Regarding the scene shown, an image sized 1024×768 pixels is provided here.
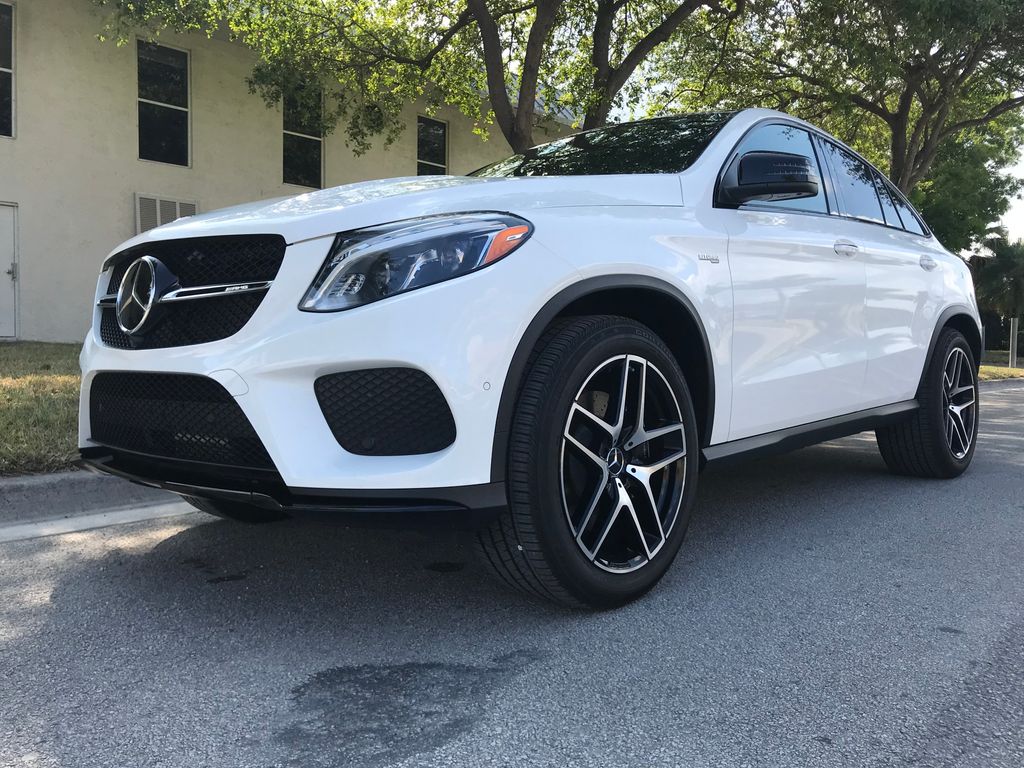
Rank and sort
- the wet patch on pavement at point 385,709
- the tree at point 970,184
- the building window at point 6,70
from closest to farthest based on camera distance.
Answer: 1. the wet patch on pavement at point 385,709
2. the building window at point 6,70
3. the tree at point 970,184

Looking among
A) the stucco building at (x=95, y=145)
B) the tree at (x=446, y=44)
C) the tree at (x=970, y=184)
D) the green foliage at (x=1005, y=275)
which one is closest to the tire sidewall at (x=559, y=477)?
the tree at (x=446, y=44)

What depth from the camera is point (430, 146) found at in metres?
16.3

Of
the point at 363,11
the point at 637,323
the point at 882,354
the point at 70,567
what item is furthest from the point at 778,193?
the point at 363,11

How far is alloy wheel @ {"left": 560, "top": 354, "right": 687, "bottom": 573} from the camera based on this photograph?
252 centimetres

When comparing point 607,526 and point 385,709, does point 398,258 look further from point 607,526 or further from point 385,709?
point 385,709

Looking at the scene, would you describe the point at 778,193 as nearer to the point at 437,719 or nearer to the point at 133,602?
the point at 437,719

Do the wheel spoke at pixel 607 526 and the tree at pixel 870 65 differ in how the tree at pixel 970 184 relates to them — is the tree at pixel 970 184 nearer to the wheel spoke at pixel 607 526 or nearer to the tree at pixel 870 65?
the tree at pixel 870 65

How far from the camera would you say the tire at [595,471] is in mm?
2311

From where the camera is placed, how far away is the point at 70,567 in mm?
3014

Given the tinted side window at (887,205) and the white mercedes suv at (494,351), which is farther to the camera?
the tinted side window at (887,205)

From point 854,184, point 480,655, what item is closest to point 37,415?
point 480,655

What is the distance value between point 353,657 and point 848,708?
1281 mm

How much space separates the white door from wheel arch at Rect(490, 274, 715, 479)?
11.2 metres

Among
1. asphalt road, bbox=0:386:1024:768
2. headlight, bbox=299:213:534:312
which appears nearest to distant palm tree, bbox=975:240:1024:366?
asphalt road, bbox=0:386:1024:768
